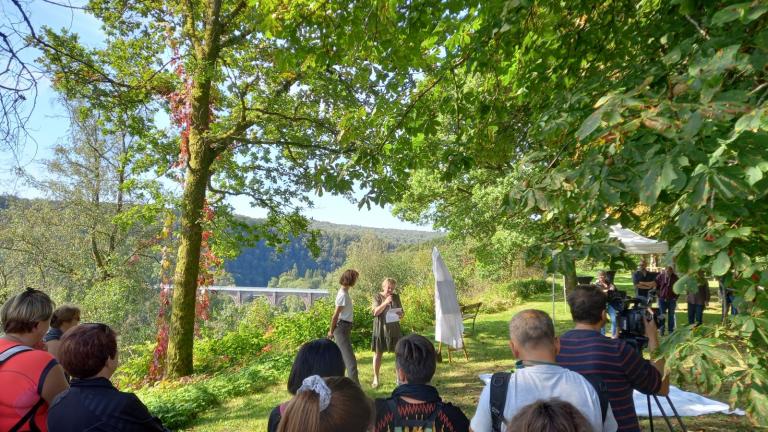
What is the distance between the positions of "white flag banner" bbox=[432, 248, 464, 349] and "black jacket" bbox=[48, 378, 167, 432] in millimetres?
6381

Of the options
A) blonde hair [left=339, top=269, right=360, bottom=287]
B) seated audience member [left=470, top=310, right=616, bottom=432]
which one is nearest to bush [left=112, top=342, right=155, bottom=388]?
blonde hair [left=339, top=269, right=360, bottom=287]

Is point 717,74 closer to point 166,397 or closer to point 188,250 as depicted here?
point 166,397

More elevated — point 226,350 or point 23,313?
point 23,313

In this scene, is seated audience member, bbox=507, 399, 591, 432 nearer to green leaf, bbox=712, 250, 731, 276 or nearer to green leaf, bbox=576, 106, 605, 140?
green leaf, bbox=712, 250, 731, 276

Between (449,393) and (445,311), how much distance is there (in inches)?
72.4

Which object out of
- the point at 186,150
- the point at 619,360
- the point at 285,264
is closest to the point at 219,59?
the point at 186,150

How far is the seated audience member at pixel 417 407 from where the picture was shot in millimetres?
2109

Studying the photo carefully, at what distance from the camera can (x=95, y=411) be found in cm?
217

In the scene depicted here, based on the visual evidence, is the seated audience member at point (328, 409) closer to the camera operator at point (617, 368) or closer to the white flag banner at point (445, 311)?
the camera operator at point (617, 368)

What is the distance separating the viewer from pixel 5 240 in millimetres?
20688

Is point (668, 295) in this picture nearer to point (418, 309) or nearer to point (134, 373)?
point (418, 309)

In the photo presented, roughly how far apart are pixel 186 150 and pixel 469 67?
302 inches

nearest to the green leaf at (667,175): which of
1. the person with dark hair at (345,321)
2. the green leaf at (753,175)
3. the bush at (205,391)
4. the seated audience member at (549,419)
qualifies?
the green leaf at (753,175)

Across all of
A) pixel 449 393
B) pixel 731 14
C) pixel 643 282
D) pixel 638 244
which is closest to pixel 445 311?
pixel 449 393
